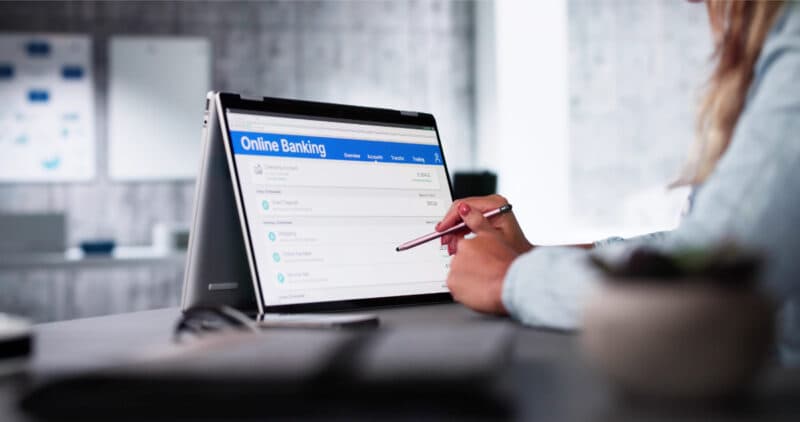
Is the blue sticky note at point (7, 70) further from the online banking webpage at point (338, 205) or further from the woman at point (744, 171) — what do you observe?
the woman at point (744, 171)

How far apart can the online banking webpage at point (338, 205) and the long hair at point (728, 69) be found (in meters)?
0.47

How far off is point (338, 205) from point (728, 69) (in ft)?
1.72

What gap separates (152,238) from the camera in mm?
4383

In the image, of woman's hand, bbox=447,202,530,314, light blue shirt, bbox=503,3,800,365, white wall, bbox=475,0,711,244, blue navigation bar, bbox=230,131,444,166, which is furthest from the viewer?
white wall, bbox=475,0,711,244

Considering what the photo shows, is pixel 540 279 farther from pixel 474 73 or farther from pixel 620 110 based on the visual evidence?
pixel 474 73

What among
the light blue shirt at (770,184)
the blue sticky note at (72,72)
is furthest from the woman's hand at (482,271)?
the blue sticky note at (72,72)

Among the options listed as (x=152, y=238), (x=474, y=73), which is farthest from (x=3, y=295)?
(x=474, y=73)

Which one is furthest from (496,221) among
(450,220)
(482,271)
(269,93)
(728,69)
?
(269,93)

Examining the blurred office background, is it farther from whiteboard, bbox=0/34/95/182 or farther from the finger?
the finger

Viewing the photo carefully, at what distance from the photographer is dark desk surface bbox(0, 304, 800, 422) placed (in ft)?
1.23

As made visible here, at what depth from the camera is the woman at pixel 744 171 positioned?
0.53 metres

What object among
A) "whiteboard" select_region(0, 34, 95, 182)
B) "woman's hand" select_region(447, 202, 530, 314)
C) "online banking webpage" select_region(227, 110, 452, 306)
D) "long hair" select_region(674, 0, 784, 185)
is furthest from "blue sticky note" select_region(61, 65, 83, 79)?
"long hair" select_region(674, 0, 784, 185)

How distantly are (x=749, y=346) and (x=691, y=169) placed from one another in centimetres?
31

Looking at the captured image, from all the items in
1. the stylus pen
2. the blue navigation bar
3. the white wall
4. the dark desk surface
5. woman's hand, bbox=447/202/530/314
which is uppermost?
the white wall
